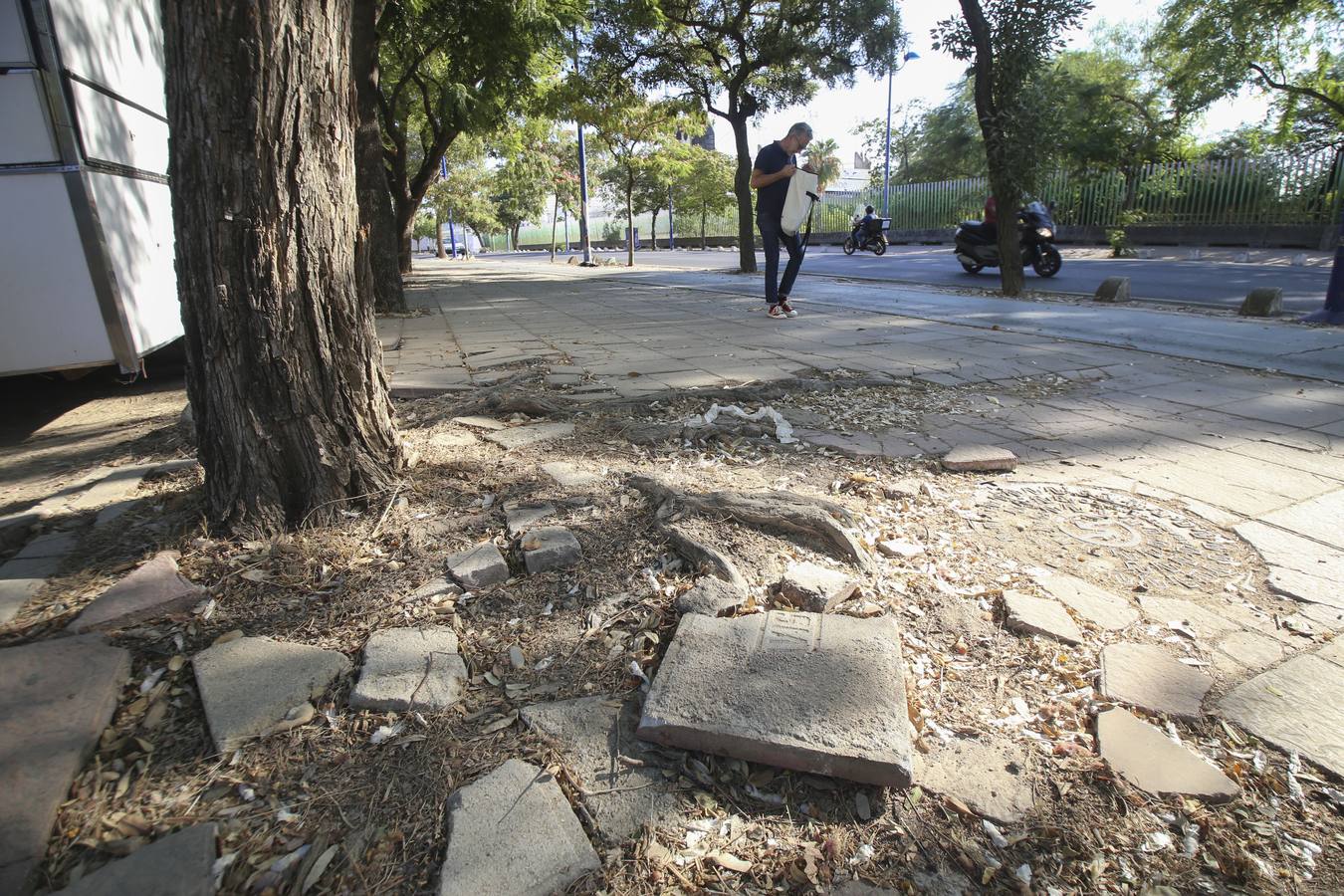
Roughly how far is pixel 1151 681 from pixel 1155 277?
11.4 meters

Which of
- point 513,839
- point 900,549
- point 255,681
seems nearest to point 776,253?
point 900,549

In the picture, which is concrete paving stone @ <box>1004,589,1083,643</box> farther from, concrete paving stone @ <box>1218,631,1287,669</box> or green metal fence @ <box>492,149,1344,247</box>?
green metal fence @ <box>492,149,1344,247</box>

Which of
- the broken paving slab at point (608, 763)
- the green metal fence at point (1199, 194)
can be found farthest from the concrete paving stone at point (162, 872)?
the green metal fence at point (1199, 194)

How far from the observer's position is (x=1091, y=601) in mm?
2023

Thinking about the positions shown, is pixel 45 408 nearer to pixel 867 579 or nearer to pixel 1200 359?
pixel 867 579

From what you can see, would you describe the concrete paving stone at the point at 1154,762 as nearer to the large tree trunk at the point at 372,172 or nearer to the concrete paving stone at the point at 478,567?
the concrete paving stone at the point at 478,567

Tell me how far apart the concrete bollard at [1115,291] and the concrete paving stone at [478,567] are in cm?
878

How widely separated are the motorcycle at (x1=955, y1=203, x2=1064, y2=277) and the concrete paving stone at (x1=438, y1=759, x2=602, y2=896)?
36.7 feet

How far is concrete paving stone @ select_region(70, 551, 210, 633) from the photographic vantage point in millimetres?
1849


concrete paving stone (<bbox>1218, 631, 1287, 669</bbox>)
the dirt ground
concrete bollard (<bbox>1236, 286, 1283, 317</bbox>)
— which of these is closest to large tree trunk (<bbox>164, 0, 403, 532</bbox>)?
the dirt ground

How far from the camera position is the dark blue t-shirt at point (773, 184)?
21.3 ft

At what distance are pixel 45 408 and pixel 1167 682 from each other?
6.06 meters

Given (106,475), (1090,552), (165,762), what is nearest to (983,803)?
(1090,552)

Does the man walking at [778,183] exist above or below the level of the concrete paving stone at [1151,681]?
above
